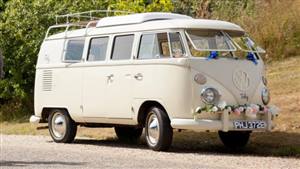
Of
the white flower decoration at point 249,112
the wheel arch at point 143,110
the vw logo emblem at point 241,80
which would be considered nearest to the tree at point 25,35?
the wheel arch at point 143,110

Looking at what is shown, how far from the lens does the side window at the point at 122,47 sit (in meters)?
14.9

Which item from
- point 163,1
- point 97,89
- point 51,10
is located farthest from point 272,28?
point 97,89

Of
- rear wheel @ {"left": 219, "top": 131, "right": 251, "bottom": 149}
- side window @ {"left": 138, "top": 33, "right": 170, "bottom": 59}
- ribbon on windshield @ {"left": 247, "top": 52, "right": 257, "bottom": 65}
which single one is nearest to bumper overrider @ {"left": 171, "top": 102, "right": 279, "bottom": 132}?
rear wheel @ {"left": 219, "top": 131, "right": 251, "bottom": 149}

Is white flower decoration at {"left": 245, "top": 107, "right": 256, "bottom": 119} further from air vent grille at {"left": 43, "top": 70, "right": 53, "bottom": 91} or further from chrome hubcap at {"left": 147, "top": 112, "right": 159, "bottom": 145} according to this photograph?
air vent grille at {"left": 43, "top": 70, "right": 53, "bottom": 91}

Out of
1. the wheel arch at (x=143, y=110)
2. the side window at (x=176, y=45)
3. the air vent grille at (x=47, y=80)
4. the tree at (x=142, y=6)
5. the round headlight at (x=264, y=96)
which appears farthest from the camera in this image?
the tree at (x=142, y=6)

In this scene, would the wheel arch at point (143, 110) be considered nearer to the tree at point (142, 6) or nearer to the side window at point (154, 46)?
the side window at point (154, 46)

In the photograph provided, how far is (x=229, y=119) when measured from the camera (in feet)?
44.3

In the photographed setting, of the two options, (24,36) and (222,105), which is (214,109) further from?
(24,36)

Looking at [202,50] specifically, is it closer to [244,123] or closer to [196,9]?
[244,123]

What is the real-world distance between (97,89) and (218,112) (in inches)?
121

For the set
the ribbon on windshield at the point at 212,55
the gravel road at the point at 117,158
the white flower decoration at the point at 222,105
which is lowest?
the gravel road at the point at 117,158

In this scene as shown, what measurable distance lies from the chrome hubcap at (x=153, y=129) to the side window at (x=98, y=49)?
2.00 meters

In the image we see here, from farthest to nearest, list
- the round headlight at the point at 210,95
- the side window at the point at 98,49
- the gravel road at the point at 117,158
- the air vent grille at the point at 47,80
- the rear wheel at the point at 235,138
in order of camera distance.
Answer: the air vent grille at the point at 47,80 < the side window at the point at 98,49 < the rear wheel at the point at 235,138 < the round headlight at the point at 210,95 < the gravel road at the point at 117,158

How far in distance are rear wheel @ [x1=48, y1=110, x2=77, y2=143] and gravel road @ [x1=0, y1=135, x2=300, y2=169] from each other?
56cm
